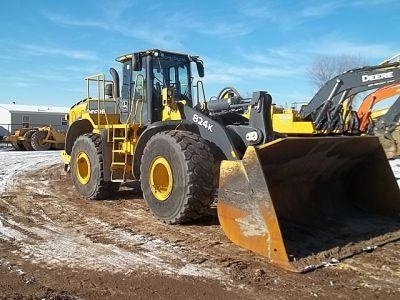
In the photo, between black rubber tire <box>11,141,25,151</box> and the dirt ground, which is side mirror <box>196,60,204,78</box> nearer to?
the dirt ground

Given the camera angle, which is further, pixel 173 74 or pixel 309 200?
pixel 173 74

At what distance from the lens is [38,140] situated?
28.0 meters

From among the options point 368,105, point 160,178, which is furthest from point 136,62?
point 368,105

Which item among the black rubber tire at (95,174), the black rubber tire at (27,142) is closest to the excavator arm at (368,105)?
the black rubber tire at (95,174)

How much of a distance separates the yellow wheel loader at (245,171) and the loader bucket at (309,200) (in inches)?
0.5

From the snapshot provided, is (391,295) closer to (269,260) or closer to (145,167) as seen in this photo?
(269,260)

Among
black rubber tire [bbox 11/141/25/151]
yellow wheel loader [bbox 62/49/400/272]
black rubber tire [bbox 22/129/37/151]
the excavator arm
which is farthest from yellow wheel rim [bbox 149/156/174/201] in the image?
black rubber tire [bbox 11/141/25/151]

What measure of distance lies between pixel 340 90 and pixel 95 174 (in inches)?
187

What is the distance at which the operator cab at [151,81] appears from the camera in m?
8.22

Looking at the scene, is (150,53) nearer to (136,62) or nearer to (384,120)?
(136,62)

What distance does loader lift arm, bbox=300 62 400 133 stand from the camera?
6324mm

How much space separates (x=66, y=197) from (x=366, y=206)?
575 centimetres

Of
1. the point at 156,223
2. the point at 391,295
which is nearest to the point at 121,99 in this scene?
the point at 156,223

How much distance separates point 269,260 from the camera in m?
4.99
